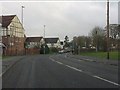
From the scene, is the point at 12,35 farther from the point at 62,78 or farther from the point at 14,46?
the point at 62,78

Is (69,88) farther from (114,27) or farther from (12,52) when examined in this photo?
(114,27)

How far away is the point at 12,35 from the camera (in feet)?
322

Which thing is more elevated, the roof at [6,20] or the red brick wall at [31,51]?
the roof at [6,20]

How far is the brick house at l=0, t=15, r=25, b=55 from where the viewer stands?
9325cm

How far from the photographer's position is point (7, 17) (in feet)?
334

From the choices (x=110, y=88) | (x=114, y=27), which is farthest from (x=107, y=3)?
(x=114, y=27)

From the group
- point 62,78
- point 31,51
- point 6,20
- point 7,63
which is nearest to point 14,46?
point 6,20

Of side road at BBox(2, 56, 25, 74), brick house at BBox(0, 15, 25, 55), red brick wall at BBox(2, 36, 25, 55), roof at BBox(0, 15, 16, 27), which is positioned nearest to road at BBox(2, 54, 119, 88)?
side road at BBox(2, 56, 25, 74)

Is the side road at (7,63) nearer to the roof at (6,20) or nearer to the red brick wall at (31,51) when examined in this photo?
the roof at (6,20)

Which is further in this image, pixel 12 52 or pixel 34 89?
pixel 12 52

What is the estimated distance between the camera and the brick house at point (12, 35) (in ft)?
306

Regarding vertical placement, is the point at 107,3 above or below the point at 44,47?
above

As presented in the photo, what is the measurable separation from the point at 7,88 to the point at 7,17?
90.3 meters

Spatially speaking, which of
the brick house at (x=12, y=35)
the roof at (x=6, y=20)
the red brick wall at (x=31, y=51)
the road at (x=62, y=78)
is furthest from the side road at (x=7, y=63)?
the red brick wall at (x=31, y=51)
